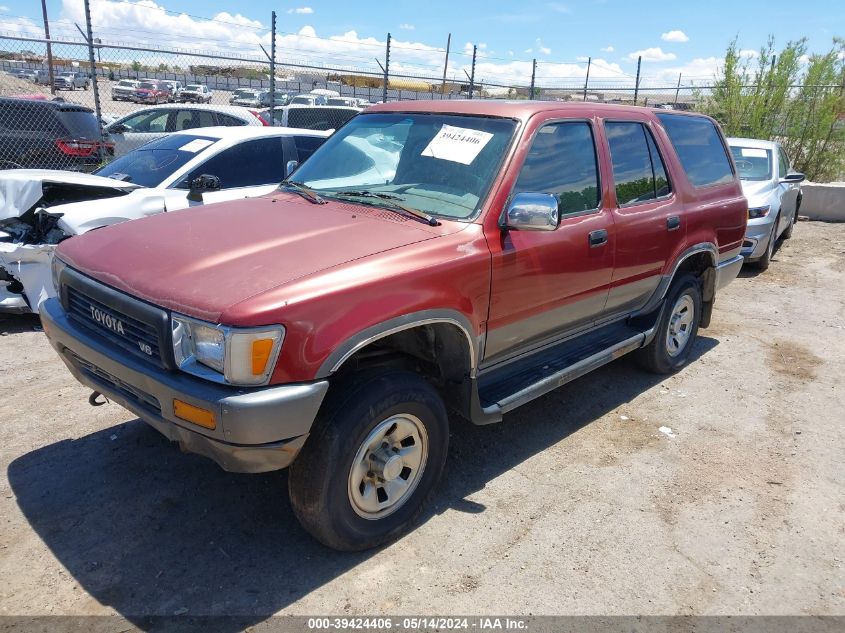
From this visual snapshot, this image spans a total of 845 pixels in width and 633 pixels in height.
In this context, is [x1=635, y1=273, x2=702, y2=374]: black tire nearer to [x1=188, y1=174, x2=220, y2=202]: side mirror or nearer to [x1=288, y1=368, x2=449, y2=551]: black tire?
[x1=288, y1=368, x2=449, y2=551]: black tire

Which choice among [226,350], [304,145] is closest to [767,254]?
[304,145]

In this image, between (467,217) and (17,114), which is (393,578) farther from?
(17,114)

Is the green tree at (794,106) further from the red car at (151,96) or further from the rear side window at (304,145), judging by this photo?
the red car at (151,96)

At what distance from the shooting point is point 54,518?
3.21 m

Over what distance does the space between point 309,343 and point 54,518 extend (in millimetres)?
1767

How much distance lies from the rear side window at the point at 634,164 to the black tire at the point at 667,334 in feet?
2.80

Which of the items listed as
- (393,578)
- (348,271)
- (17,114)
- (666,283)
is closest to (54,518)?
(393,578)

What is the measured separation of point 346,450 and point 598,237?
214 cm

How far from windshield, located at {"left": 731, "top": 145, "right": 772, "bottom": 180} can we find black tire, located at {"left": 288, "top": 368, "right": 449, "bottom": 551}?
8.34 metres

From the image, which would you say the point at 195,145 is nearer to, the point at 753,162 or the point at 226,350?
the point at 226,350

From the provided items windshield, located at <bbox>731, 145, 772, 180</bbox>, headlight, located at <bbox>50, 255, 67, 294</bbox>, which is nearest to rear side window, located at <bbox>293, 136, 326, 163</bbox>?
headlight, located at <bbox>50, 255, 67, 294</bbox>

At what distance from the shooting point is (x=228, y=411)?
2.43 metres

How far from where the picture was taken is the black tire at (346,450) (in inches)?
108

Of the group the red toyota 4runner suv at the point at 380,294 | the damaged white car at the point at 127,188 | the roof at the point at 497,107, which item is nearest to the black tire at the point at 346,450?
the red toyota 4runner suv at the point at 380,294
